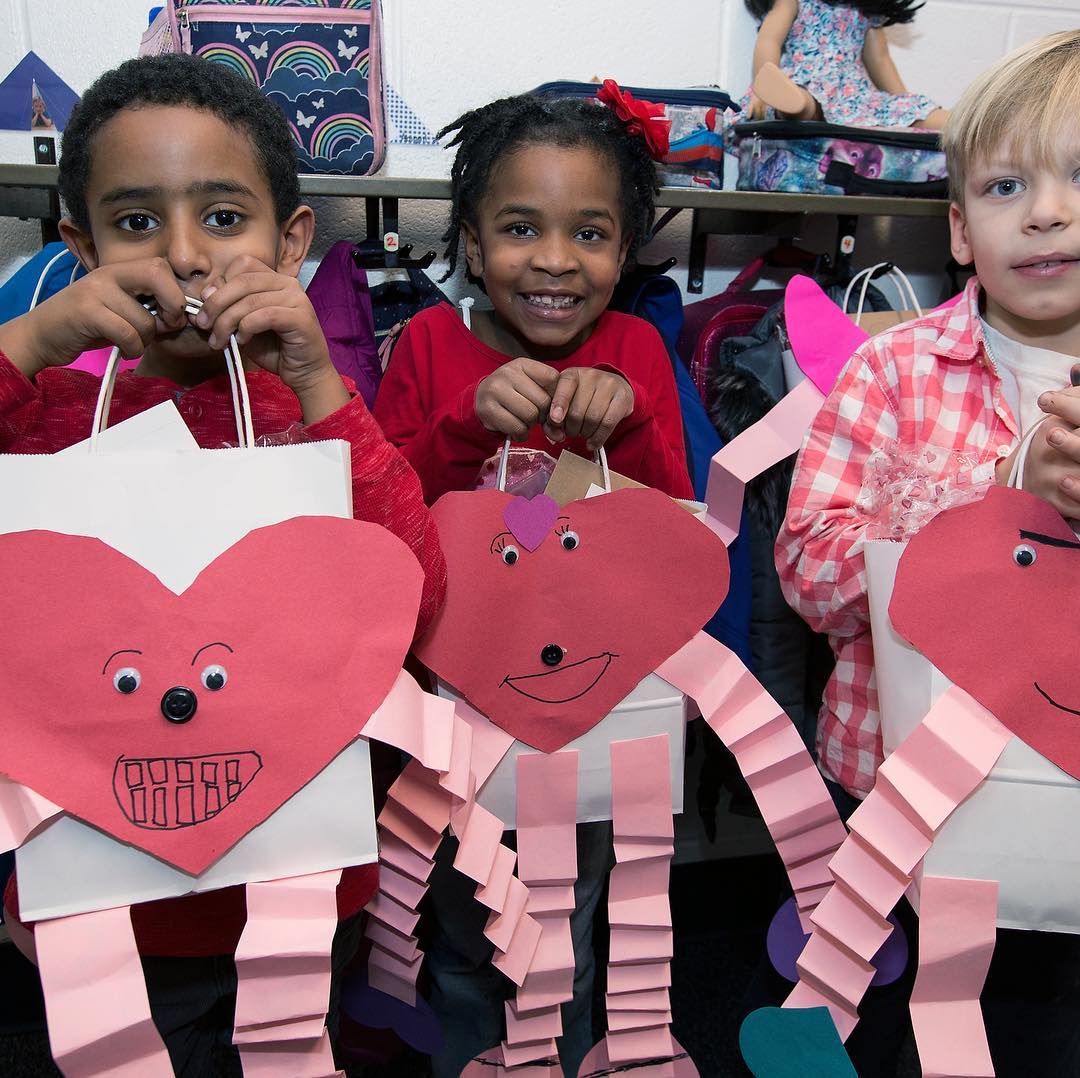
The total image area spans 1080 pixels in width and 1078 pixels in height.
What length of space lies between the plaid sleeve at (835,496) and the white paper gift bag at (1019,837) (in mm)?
188

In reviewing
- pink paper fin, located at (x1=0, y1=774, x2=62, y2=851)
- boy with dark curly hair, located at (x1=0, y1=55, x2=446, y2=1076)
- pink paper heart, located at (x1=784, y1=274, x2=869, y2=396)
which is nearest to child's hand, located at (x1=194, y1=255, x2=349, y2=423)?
boy with dark curly hair, located at (x1=0, y1=55, x2=446, y2=1076)

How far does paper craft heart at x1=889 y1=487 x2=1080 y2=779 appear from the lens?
72 cm

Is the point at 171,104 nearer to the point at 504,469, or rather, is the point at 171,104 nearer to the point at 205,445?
the point at 205,445

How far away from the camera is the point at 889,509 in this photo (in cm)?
85

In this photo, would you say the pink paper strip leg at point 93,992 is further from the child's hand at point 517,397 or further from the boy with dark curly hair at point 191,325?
the child's hand at point 517,397

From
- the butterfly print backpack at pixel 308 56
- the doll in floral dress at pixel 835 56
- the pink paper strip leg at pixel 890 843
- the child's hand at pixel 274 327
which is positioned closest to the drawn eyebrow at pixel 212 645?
the child's hand at pixel 274 327

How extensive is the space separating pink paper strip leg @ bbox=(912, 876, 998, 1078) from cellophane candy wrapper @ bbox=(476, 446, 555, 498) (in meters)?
0.50

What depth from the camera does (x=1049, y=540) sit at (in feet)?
2.37

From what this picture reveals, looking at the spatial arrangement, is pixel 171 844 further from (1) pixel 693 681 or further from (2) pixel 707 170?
(2) pixel 707 170

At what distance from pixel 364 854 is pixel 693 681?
34cm

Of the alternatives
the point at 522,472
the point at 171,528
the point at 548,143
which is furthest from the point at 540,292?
the point at 171,528

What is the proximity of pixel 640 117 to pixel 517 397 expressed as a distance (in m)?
0.56

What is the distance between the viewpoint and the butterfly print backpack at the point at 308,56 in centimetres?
119

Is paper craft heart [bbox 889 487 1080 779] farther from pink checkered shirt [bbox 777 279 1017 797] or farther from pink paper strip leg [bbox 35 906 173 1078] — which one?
pink paper strip leg [bbox 35 906 173 1078]
